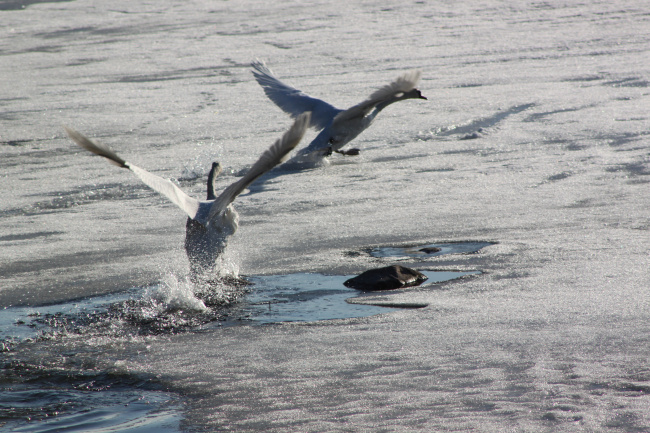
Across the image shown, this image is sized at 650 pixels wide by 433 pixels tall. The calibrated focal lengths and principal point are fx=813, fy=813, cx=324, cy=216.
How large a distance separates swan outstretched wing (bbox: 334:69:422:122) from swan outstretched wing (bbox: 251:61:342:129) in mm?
621

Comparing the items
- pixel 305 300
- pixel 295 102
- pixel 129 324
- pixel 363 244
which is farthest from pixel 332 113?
pixel 129 324

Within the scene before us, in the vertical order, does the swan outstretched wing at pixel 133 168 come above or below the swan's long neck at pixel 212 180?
above

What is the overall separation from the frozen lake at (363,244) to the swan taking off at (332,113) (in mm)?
381

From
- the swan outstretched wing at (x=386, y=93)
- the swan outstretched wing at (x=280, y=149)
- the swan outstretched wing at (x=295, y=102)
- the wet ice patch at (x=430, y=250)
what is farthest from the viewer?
the swan outstretched wing at (x=295, y=102)

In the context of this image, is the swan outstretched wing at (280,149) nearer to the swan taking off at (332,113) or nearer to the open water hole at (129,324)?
the open water hole at (129,324)

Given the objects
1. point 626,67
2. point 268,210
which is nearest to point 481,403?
point 268,210

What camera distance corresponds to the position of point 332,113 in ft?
33.2

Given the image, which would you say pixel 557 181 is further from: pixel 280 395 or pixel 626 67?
pixel 626 67

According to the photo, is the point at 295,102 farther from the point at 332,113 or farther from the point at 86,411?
the point at 86,411

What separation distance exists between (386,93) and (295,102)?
2.66 meters

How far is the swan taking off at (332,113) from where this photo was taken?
8820 mm

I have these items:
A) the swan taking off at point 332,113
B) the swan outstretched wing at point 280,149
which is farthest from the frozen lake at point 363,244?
the swan outstretched wing at point 280,149

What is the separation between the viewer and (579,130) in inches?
410

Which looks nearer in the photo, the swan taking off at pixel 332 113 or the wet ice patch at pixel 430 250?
the wet ice patch at pixel 430 250
